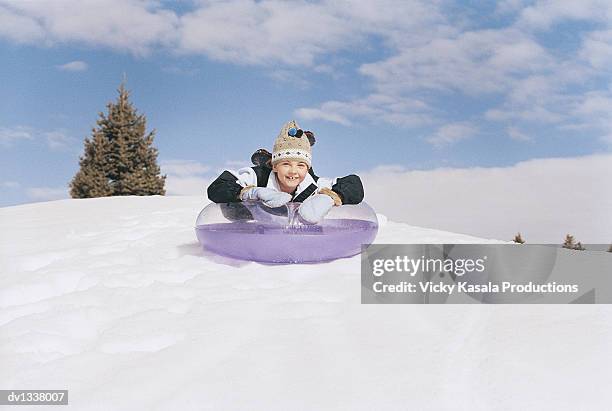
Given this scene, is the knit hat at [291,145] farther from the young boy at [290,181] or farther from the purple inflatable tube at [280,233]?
the purple inflatable tube at [280,233]

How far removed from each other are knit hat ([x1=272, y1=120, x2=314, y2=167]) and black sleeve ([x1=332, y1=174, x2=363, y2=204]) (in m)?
0.25

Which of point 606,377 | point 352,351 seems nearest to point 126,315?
point 352,351

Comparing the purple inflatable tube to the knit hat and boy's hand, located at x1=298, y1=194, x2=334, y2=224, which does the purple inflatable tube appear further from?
the knit hat

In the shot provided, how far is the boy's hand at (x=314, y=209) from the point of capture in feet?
11.1

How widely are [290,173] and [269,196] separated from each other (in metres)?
0.30

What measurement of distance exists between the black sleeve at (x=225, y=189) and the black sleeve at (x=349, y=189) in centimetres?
64

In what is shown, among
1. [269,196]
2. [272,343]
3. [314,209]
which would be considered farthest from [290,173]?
[272,343]

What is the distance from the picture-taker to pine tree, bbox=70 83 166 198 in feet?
39.3

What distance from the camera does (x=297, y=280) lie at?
3.20m

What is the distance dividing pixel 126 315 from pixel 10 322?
20.5 inches

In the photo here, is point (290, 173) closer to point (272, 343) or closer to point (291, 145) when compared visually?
point (291, 145)

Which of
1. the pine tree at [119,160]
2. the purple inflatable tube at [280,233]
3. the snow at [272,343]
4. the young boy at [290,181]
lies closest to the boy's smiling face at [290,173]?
the young boy at [290,181]

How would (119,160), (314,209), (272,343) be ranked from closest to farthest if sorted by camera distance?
1. (272,343)
2. (314,209)
3. (119,160)

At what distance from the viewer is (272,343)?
2287mm
